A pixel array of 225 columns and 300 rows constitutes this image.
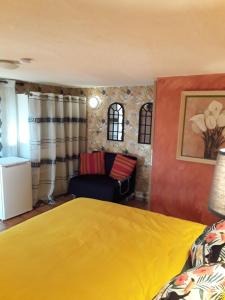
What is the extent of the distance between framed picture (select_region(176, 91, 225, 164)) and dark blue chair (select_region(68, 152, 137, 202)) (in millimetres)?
1398

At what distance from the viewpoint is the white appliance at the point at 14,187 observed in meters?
3.53

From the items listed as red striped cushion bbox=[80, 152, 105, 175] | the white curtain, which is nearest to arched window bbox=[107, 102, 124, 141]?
red striped cushion bbox=[80, 152, 105, 175]

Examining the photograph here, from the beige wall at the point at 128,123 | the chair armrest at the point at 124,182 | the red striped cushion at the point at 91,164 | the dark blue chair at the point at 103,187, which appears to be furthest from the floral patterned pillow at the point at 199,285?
the red striped cushion at the point at 91,164

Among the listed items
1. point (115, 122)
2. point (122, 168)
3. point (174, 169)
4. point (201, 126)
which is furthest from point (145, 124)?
point (201, 126)

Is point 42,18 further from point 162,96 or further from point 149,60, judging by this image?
point 162,96

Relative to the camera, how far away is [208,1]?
3.12ft

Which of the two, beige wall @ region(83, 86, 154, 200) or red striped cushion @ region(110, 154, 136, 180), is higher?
beige wall @ region(83, 86, 154, 200)

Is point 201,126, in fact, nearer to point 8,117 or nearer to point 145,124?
point 145,124

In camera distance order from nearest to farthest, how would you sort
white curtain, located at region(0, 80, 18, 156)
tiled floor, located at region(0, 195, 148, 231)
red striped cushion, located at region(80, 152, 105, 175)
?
tiled floor, located at region(0, 195, 148, 231) < white curtain, located at region(0, 80, 18, 156) < red striped cushion, located at region(80, 152, 105, 175)

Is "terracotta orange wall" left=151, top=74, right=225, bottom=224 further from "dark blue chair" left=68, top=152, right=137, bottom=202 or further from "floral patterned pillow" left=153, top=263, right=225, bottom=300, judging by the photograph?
"floral patterned pillow" left=153, top=263, right=225, bottom=300

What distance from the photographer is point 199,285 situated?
1061 mm

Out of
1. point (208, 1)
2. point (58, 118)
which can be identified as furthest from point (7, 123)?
point (208, 1)

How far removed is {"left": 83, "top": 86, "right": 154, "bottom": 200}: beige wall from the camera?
14.4 ft

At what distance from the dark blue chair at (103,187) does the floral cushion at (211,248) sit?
2290 mm
